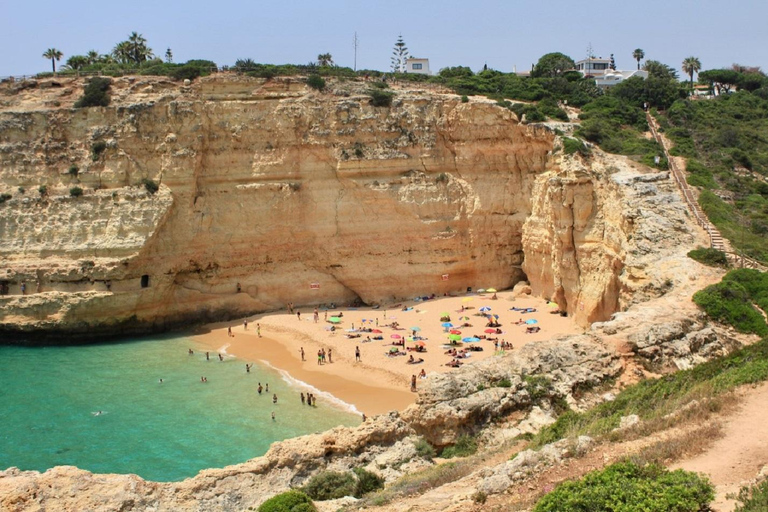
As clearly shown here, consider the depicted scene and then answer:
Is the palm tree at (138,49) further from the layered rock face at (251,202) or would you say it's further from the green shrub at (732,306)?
the green shrub at (732,306)

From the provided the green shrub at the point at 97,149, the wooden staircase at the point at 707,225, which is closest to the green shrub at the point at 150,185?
the green shrub at the point at 97,149

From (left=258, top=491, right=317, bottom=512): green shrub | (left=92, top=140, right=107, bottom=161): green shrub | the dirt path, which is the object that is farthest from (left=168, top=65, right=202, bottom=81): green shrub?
the dirt path

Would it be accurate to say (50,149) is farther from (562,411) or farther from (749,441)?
(749,441)

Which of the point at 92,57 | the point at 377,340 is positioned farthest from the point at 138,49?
the point at 377,340

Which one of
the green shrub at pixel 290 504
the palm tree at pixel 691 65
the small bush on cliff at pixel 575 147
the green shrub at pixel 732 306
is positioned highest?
the palm tree at pixel 691 65

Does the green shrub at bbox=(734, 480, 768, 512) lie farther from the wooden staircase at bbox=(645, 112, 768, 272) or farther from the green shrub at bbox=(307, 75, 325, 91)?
the green shrub at bbox=(307, 75, 325, 91)

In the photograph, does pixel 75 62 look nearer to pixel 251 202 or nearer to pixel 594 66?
pixel 251 202
